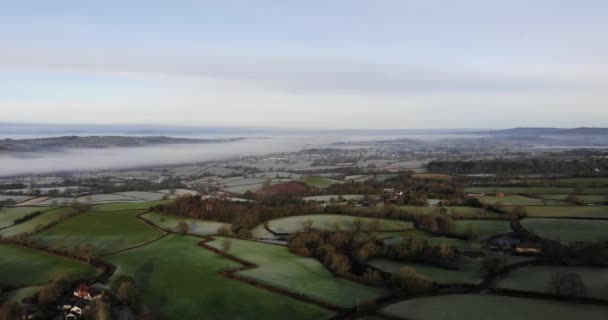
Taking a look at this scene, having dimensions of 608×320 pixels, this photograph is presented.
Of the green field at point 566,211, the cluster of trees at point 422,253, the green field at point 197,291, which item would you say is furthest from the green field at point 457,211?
the green field at point 197,291

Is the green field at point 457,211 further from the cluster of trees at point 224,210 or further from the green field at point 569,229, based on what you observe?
the cluster of trees at point 224,210

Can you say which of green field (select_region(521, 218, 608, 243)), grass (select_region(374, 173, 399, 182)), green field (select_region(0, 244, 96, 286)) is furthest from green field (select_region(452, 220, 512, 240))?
grass (select_region(374, 173, 399, 182))

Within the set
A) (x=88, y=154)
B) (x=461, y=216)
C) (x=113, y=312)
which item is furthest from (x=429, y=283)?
(x=88, y=154)

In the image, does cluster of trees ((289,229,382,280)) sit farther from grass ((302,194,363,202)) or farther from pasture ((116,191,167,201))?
pasture ((116,191,167,201))

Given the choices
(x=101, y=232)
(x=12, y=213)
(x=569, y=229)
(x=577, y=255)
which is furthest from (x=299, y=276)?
(x=12, y=213)

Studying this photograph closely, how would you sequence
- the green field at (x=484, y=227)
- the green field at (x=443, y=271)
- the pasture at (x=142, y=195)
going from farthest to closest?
the pasture at (x=142, y=195)
the green field at (x=484, y=227)
the green field at (x=443, y=271)

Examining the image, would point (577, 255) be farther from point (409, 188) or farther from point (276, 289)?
point (409, 188)

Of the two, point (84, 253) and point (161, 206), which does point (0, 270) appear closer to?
point (84, 253)
